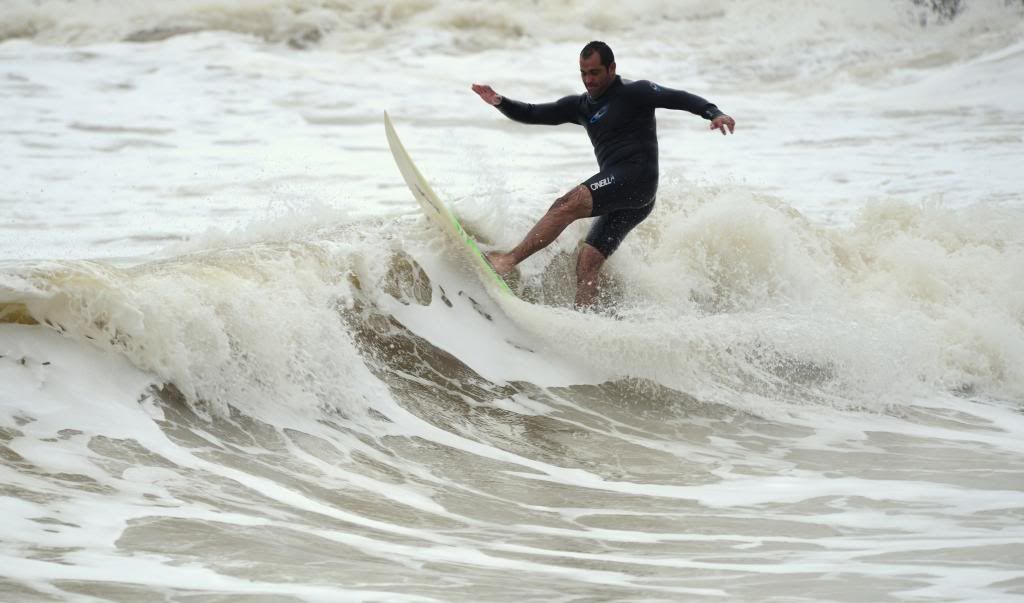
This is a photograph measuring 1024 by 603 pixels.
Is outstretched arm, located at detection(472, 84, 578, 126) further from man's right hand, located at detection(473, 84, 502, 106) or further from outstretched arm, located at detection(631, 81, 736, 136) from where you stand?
outstretched arm, located at detection(631, 81, 736, 136)

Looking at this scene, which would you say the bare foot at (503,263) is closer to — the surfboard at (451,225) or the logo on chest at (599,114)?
the surfboard at (451,225)

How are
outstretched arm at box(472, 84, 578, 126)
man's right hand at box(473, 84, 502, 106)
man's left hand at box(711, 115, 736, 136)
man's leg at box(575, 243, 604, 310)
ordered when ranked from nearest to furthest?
man's left hand at box(711, 115, 736, 136) → man's right hand at box(473, 84, 502, 106) → outstretched arm at box(472, 84, 578, 126) → man's leg at box(575, 243, 604, 310)

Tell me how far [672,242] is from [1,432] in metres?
5.03

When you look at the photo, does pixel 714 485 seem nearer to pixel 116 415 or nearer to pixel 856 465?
pixel 856 465

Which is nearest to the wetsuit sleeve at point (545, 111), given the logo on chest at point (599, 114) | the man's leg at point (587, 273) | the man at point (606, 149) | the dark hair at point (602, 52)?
the man at point (606, 149)

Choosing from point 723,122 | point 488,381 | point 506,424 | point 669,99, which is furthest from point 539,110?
point 506,424

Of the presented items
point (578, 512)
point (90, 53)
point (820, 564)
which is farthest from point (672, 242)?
point (90, 53)

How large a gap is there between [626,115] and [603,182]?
0.45 meters

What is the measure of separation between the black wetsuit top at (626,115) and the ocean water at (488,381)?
936mm

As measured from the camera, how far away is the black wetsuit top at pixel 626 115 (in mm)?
6812

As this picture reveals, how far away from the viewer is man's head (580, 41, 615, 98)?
675 centimetres

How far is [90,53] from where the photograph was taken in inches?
733

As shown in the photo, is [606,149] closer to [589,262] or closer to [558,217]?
[558,217]

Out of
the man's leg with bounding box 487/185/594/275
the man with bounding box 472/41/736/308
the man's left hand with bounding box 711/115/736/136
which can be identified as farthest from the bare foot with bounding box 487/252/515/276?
the man's left hand with bounding box 711/115/736/136
